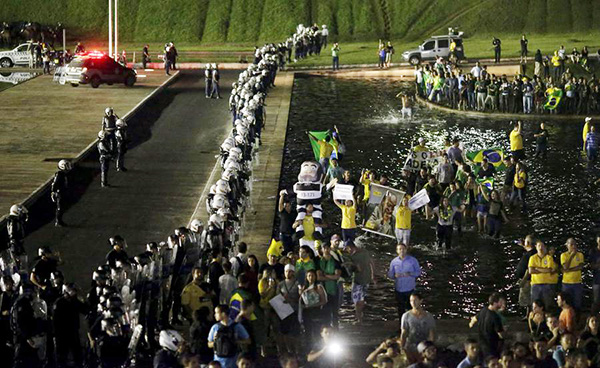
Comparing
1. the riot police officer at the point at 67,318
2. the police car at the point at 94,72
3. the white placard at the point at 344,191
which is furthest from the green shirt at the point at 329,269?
the police car at the point at 94,72

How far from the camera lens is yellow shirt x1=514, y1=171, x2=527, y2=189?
2883cm

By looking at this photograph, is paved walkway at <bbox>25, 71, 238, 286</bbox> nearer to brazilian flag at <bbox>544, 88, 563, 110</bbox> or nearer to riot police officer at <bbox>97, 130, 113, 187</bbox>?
riot police officer at <bbox>97, 130, 113, 187</bbox>

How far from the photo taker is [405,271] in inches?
763

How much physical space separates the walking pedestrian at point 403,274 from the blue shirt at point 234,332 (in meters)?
3.72

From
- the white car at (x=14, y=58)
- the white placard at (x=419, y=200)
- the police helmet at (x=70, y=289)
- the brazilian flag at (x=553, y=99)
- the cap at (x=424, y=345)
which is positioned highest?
the white car at (x=14, y=58)

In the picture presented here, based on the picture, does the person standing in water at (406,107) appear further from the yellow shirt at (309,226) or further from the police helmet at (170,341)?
the police helmet at (170,341)

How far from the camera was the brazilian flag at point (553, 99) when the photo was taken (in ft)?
144

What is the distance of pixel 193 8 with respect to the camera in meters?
80.6

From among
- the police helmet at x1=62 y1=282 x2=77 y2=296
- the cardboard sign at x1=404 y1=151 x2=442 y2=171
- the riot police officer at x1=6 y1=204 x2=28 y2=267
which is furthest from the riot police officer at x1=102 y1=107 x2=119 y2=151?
the police helmet at x1=62 y1=282 x2=77 y2=296

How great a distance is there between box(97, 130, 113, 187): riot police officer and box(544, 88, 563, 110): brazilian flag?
19.0m

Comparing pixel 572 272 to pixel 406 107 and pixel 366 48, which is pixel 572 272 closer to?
pixel 406 107

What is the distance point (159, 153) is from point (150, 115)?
8.40 metres

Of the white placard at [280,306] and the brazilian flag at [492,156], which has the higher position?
the brazilian flag at [492,156]

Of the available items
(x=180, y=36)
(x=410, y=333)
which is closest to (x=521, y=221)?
(x=410, y=333)
